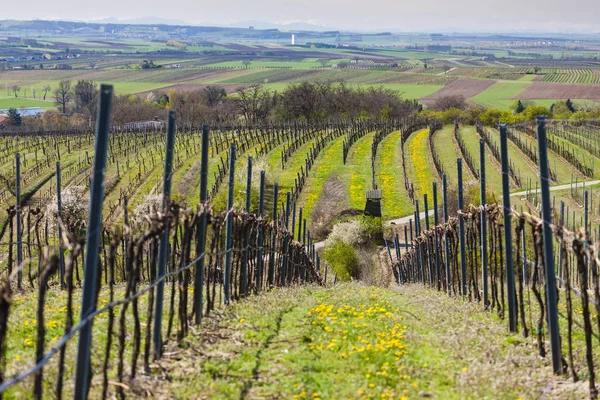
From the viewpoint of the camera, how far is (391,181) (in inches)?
1869

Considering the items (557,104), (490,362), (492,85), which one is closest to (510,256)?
(490,362)

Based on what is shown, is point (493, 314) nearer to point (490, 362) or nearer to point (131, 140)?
point (490, 362)

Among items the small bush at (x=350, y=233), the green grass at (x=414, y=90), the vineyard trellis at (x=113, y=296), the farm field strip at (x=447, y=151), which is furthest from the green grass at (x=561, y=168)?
the green grass at (x=414, y=90)

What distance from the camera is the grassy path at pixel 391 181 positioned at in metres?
41.8

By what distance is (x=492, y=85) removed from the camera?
486 ft

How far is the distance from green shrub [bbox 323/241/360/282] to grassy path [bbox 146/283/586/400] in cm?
1637

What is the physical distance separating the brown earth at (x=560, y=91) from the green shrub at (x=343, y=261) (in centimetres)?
10307

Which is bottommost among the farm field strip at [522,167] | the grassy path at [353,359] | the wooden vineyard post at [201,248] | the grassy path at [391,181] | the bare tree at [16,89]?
the grassy path at [391,181]

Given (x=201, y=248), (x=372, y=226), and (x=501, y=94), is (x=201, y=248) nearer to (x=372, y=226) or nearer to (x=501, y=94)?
(x=372, y=226)

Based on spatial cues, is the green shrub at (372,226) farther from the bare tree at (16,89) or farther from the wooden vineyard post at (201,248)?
the bare tree at (16,89)

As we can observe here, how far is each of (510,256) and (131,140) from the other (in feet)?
196

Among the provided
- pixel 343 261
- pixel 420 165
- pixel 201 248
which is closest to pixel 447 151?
pixel 420 165

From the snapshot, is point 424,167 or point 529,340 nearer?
point 529,340

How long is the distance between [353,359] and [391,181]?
129ft
